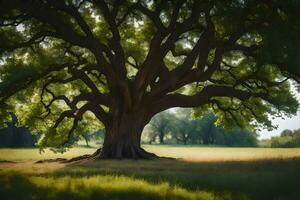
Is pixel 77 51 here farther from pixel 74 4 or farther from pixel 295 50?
pixel 295 50

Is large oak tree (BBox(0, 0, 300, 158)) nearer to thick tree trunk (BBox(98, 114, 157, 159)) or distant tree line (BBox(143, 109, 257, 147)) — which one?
thick tree trunk (BBox(98, 114, 157, 159))

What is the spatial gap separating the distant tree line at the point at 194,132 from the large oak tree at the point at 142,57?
78.6 metres

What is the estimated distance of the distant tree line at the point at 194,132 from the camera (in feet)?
384

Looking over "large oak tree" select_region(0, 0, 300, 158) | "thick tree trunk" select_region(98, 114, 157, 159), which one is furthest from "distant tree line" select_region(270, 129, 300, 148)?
"thick tree trunk" select_region(98, 114, 157, 159)

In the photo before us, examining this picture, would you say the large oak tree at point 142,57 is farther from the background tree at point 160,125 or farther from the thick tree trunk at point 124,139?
the background tree at point 160,125

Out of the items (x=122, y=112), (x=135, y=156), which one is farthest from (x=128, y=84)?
(x=135, y=156)

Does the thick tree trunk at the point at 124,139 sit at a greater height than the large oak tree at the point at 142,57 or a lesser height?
lesser

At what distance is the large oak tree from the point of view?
70.0 ft

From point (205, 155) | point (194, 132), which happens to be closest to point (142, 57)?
point (205, 155)

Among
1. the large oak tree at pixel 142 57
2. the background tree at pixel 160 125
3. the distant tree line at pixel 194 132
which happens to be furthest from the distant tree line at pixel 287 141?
the large oak tree at pixel 142 57

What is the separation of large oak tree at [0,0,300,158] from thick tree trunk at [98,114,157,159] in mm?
72

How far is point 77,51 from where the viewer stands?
30.7 meters

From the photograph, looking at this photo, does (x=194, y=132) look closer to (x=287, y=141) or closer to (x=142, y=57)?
(x=287, y=141)

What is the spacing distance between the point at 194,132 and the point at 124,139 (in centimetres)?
9928
